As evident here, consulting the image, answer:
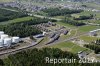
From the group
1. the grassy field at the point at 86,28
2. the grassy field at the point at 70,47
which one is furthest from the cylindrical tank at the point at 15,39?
the grassy field at the point at 86,28

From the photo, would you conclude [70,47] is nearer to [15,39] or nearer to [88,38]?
[88,38]

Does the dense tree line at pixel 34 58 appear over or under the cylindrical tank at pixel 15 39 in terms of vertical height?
over

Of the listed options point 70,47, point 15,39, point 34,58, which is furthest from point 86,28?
point 34,58

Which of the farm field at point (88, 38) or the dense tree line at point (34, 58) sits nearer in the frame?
the dense tree line at point (34, 58)

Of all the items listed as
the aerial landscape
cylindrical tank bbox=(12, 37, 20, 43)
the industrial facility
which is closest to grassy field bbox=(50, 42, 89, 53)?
the aerial landscape

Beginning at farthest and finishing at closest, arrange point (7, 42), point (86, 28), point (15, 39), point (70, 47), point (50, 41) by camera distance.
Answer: point (86, 28) → point (50, 41) → point (70, 47) → point (15, 39) → point (7, 42)

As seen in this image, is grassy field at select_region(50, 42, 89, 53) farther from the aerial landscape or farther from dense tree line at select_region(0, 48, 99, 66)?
dense tree line at select_region(0, 48, 99, 66)

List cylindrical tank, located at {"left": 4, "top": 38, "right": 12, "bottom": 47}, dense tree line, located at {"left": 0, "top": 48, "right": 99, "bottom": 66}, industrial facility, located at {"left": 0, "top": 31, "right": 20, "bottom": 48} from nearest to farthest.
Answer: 1. dense tree line, located at {"left": 0, "top": 48, "right": 99, "bottom": 66}
2. industrial facility, located at {"left": 0, "top": 31, "right": 20, "bottom": 48}
3. cylindrical tank, located at {"left": 4, "top": 38, "right": 12, "bottom": 47}

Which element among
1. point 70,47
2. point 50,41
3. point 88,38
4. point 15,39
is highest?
point 15,39

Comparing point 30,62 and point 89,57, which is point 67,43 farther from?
point 30,62

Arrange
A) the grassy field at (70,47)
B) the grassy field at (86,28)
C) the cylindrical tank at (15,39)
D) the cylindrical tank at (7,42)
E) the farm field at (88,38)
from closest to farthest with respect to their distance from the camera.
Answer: the cylindrical tank at (7,42), the grassy field at (70,47), the cylindrical tank at (15,39), the farm field at (88,38), the grassy field at (86,28)

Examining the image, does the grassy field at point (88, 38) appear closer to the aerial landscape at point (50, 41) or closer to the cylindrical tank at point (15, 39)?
the aerial landscape at point (50, 41)
